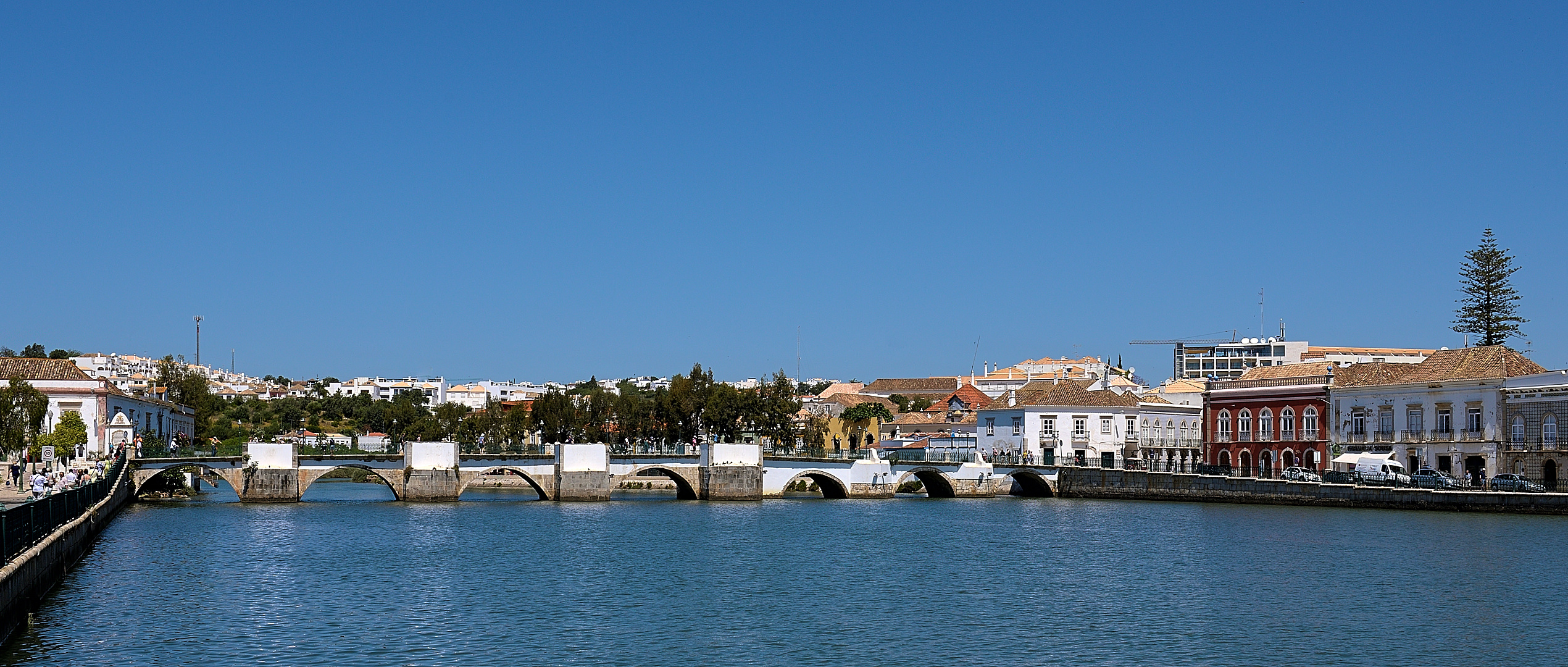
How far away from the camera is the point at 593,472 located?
249 feet

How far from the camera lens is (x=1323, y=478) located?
70.8 metres

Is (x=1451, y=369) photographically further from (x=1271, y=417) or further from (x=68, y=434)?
(x=68, y=434)

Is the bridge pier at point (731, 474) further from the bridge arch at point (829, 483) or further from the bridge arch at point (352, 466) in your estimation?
the bridge arch at point (352, 466)

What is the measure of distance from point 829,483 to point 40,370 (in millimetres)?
45098

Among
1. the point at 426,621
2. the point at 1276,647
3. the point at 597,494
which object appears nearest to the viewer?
the point at 1276,647

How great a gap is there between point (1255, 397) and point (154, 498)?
6169 centimetres

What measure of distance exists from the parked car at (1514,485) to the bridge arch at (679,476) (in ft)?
130

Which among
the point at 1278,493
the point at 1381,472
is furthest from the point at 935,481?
the point at 1381,472

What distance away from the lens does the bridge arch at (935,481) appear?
3268 inches

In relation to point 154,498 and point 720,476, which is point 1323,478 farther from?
point 154,498

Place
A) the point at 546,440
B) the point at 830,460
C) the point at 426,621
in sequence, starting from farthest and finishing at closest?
the point at 546,440
the point at 830,460
the point at 426,621

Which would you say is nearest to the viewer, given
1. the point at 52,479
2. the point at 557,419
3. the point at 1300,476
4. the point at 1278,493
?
the point at 52,479

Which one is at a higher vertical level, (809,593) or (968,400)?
(968,400)

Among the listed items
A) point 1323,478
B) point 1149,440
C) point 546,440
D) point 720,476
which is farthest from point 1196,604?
point 546,440
